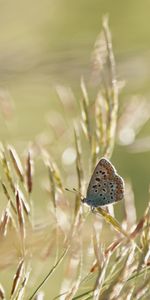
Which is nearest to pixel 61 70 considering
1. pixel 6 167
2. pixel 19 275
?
pixel 6 167

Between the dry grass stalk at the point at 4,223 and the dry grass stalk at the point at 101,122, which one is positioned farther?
the dry grass stalk at the point at 101,122

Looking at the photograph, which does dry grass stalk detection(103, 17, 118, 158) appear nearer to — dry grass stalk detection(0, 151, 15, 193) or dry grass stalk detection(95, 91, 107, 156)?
dry grass stalk detection(95, 91, 107, 156)

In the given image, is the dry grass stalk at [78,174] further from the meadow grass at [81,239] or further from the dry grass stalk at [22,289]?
the dry grass stalk at [22,289]

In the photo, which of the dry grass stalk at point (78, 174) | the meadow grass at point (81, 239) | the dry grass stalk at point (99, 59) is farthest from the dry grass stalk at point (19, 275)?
the dry grass stalk at point (99, 59)

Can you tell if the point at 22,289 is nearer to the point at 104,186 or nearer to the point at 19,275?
the point at 19,275

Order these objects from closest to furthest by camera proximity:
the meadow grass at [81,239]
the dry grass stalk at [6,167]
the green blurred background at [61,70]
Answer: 1. the meadow grass at [81,239]
2. the dry grass stalk at [6,167]
3. the green blurred background at [61,70]

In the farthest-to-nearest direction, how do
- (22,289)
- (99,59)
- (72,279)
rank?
(99,59), (72,279), (22,289)

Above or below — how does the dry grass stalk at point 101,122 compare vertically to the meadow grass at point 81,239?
above
